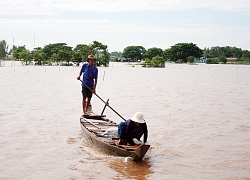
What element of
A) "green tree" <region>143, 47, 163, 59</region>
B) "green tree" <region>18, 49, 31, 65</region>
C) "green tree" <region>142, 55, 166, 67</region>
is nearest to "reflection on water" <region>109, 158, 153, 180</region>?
"green tree" <region>18, 49, 31, 65</region>

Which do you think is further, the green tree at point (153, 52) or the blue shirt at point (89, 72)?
the green tree at point (153, 52)

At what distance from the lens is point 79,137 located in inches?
340

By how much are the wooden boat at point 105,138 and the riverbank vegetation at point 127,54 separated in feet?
144

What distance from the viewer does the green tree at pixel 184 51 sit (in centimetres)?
8084

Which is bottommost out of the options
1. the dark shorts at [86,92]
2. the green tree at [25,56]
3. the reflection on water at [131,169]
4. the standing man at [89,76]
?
the reflection on water at [131,169]

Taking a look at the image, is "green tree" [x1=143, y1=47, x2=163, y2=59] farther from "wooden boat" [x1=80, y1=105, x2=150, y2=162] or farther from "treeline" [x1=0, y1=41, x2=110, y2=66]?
"wooden boat" [x1=80, y1=105, x2=150, y2=162]

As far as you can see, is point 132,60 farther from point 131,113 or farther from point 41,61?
point 131,113

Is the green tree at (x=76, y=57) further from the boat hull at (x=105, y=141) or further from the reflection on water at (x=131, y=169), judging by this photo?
the reflection on water at (x=131, y=169)

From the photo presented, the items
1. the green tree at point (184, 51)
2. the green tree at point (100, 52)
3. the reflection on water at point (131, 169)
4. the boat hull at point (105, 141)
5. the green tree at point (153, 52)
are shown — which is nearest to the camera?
the reflection on water at point (131, 169)

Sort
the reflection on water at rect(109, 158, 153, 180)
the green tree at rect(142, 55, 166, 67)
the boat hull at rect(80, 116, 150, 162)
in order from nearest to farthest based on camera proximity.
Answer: the reflection on water at rect(109, 158, 153, 180), the boat hull at rect(80, 116, 150, 162), the green tree at rect(142, 55, 166, 67)

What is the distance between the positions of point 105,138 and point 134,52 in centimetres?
8799

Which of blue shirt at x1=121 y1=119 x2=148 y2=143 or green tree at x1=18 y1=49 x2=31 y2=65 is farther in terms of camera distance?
green tree at x1=18 y1=49 x2=31 y2=65

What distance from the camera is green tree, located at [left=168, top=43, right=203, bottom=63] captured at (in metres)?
80.8

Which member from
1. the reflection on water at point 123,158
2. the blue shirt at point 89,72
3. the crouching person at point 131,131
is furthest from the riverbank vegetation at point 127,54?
the crouching person at point 131,131
